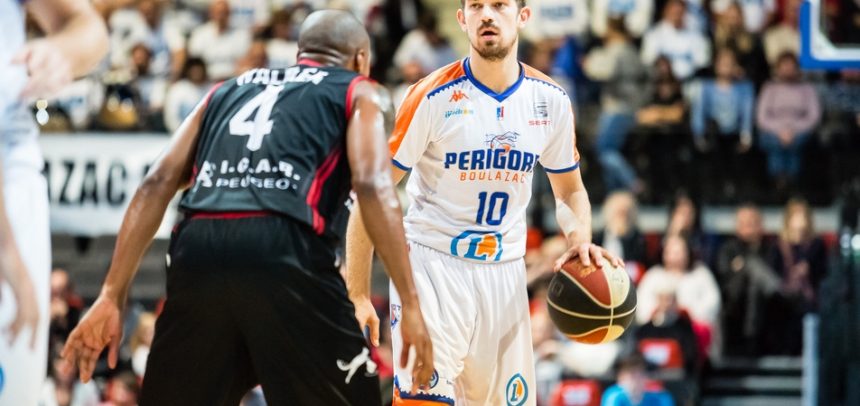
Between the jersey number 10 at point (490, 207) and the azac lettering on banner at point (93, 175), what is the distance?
9.13 m

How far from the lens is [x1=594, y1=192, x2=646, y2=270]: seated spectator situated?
44.2 ft

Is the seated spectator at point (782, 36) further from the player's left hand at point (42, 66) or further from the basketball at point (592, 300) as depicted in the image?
the player's left hand at point (42, 66)

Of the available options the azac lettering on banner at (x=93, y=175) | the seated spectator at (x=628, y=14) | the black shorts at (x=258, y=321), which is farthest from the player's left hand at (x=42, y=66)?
the seated spectator at (x=628, y=14)

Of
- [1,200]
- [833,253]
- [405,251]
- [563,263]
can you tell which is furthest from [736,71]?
[1,200]

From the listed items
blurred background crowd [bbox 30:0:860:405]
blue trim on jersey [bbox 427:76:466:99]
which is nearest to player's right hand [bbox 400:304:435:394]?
blue trim on jersey [bbox 427:76:466:99]

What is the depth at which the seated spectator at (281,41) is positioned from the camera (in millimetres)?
15805

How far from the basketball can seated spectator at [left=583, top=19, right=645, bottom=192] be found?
8.25 metres

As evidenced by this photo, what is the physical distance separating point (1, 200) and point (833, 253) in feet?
35.1

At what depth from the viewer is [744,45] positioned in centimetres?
1549

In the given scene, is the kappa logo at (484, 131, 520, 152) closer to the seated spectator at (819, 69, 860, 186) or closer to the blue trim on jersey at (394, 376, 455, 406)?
the blue trim on jersey at (394, 376, 455, 406)

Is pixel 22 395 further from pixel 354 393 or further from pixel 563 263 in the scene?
pixel 563 263

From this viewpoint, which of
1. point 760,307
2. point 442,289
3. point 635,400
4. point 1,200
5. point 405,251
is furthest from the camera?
point 760,307

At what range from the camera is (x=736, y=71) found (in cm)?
1512

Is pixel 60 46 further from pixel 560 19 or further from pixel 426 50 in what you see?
pixel 560 19
